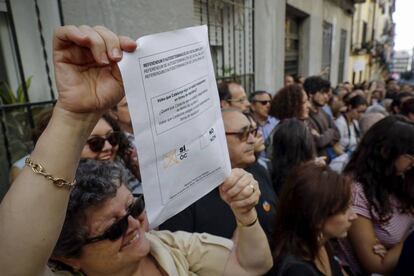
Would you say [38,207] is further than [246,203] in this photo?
No

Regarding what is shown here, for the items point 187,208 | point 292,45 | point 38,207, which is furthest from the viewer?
point 292,45

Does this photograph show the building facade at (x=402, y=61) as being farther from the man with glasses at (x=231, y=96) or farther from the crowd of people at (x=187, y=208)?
the crowd of people at (x=187, y=208)

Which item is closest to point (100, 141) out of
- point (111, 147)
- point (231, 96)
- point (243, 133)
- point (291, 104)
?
point (111, 147)

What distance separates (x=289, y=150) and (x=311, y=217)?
0.99 meters

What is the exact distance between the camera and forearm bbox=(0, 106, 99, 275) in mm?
556

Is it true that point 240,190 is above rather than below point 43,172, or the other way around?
below

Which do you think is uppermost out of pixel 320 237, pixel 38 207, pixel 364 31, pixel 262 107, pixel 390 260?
pixel 364 31

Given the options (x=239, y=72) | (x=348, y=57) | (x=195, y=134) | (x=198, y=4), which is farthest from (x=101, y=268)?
(x=348, y=57)

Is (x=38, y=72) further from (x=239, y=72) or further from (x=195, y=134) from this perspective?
(x=239, y=72)

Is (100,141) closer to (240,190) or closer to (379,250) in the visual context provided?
(240,190)

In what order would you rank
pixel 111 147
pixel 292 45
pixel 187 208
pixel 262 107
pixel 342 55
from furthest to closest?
pixel 342 55 → pixel 292 45 → pixel 262 107 → pixel 111 147 → pixel 187 208

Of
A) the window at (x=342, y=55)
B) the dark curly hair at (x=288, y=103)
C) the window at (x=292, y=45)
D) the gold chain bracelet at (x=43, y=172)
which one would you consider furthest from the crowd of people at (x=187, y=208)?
the window at (x=342, y=55)

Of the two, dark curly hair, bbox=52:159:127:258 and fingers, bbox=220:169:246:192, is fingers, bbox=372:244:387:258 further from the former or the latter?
dark curly hair, bbox=52:159:127:258

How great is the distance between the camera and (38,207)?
0.57 metres
